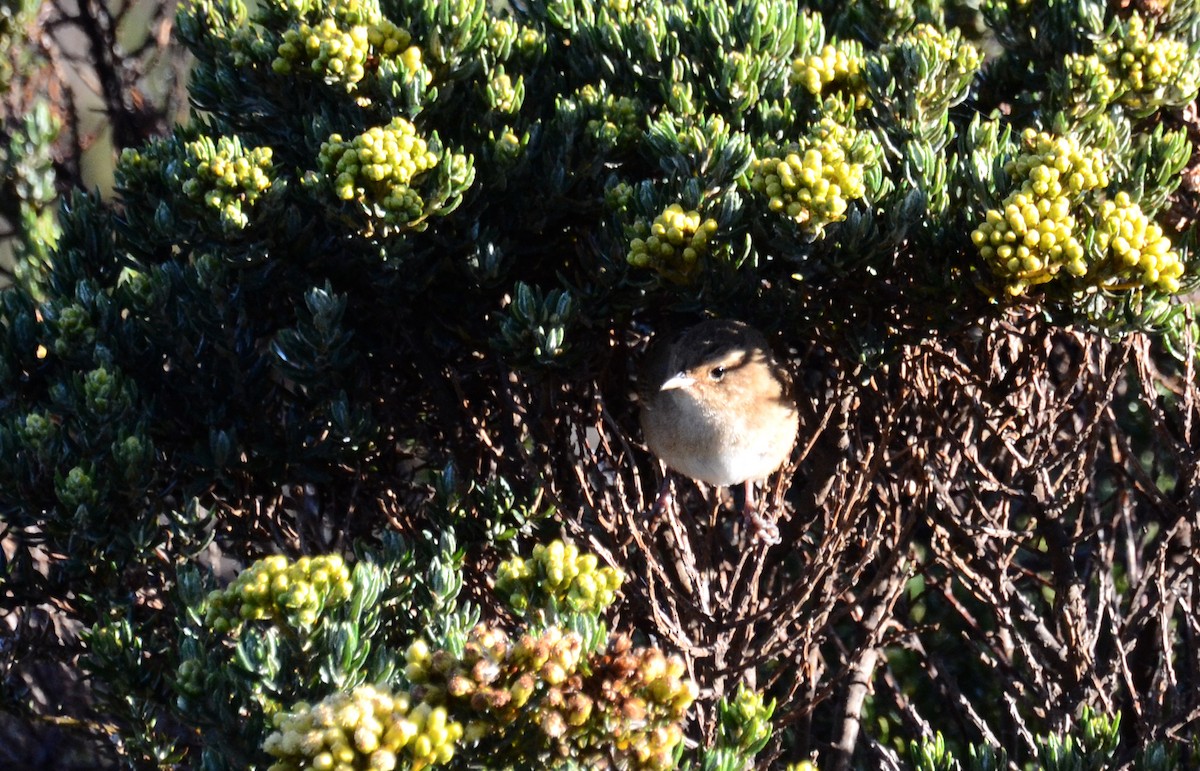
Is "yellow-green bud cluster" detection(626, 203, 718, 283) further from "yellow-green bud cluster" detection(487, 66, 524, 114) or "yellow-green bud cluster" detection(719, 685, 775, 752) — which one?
"yellow-green bud cluster" detection(719, 685, 775, 752)

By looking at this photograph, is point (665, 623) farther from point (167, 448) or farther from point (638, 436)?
point (167, 448)

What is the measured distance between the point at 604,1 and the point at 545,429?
1323mm

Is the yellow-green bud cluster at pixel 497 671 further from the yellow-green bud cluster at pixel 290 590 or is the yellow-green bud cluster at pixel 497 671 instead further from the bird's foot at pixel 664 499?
the bird's foot at pixel 664 499

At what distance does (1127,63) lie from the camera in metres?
3.26

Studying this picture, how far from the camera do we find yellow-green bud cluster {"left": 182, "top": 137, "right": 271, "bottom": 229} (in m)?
3.01

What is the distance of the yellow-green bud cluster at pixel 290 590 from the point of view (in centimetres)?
230

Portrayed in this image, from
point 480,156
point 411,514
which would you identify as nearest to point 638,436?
point 411,514

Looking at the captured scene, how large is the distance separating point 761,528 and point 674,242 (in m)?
1.09

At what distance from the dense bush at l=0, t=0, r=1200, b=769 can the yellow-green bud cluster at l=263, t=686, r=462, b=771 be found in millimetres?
328

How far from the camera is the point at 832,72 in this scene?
325 cm

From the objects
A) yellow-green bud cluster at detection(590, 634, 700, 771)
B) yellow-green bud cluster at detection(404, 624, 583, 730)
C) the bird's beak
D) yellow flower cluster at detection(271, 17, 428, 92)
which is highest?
yellow flower cluster at detection(271, 17, 428, 92)

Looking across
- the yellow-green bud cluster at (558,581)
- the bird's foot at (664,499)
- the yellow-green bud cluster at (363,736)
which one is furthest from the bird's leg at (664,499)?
the yellow-green bud cluster at (363,736)

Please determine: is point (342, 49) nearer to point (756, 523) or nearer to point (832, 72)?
point (832, 72)

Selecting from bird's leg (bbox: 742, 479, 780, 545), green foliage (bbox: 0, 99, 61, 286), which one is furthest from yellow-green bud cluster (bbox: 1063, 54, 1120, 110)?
green foliage (bbox: 0, 99, 61, 286)
